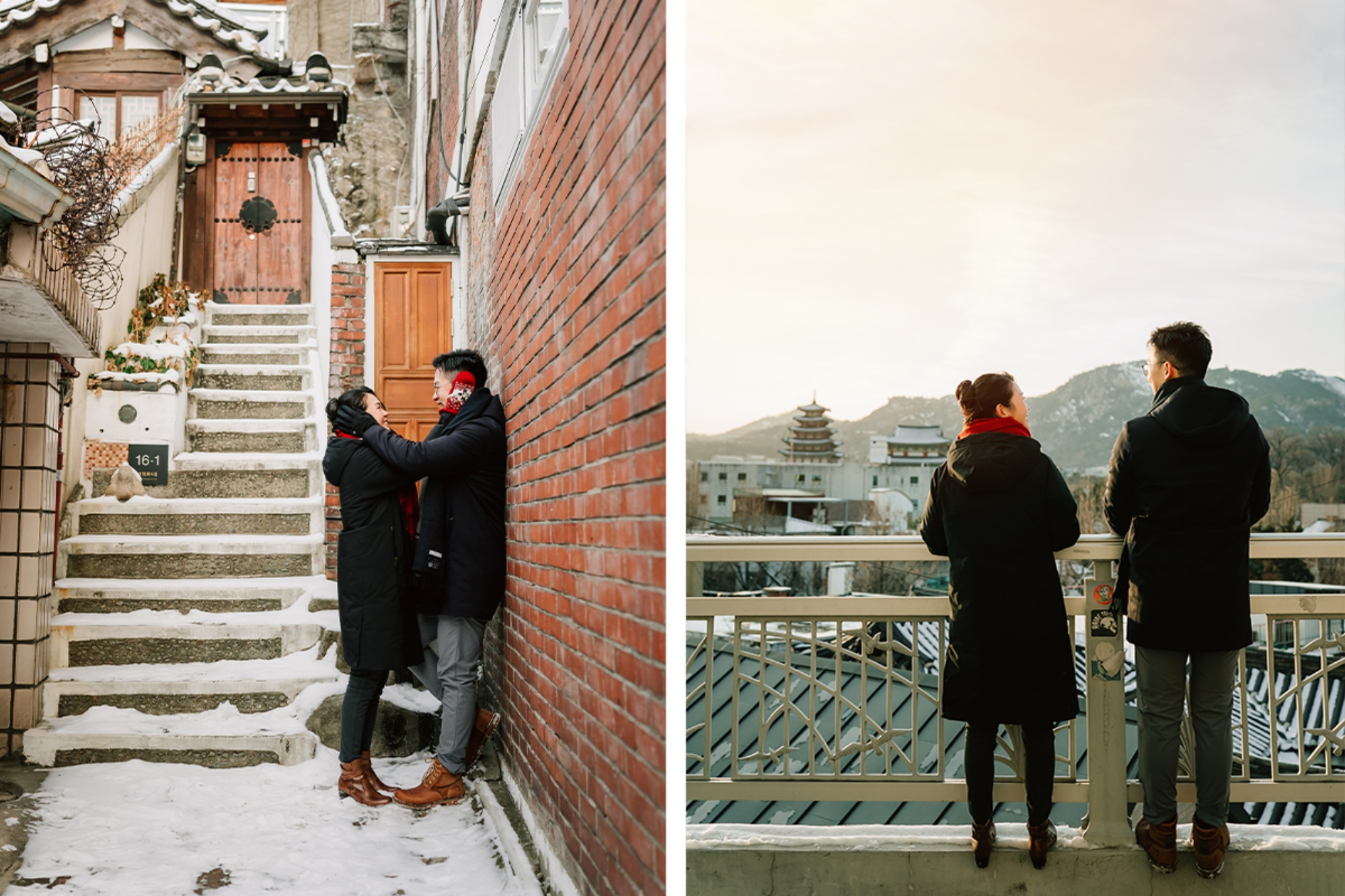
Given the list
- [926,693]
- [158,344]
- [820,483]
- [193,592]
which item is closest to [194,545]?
[193,592]

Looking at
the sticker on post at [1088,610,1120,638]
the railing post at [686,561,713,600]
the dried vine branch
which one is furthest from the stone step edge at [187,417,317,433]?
the sticker on post at [1088,610,1120,638]

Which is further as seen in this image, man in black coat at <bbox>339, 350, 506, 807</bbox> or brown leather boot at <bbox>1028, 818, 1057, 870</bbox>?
man in black coat at <bbox>339, 350, 506, 807</bbox>

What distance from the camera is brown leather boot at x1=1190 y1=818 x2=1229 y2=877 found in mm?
2389

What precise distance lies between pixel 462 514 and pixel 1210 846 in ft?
8.68

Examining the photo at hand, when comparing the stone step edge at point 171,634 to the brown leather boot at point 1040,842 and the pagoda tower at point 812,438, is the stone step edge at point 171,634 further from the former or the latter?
the pagoda tower at point 812,438

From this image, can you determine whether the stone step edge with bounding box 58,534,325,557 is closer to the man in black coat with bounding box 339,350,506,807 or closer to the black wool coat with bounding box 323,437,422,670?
the black wool coat with bounding box 323,437,422,670

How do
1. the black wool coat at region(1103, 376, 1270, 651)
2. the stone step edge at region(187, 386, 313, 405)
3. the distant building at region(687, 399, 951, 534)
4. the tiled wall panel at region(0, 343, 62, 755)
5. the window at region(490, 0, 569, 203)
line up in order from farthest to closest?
the distant building at region(687, 399, 951, 534), the stone step edge at region(187, 386, 313, 405), the tiled wall panel at region(0, 343, 62, 755), the window at region(490, 0, 569, 203), the black wool coat at region(1103, 376, 1270, 651)

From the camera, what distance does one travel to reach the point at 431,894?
2.88 meters

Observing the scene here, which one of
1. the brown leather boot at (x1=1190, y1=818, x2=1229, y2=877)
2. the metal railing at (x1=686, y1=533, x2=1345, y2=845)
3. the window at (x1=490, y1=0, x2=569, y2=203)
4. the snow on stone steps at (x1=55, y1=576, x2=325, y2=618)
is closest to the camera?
the brown leather boot at (x1=1190, y1=818, x2=1229, y2=877)

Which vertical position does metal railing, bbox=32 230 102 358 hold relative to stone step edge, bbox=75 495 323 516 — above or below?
above

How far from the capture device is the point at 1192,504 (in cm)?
222

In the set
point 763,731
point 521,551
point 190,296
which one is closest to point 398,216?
point 190,296

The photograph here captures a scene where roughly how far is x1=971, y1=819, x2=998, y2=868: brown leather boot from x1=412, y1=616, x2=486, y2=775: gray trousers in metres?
1.92

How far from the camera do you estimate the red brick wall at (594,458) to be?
1844mm
